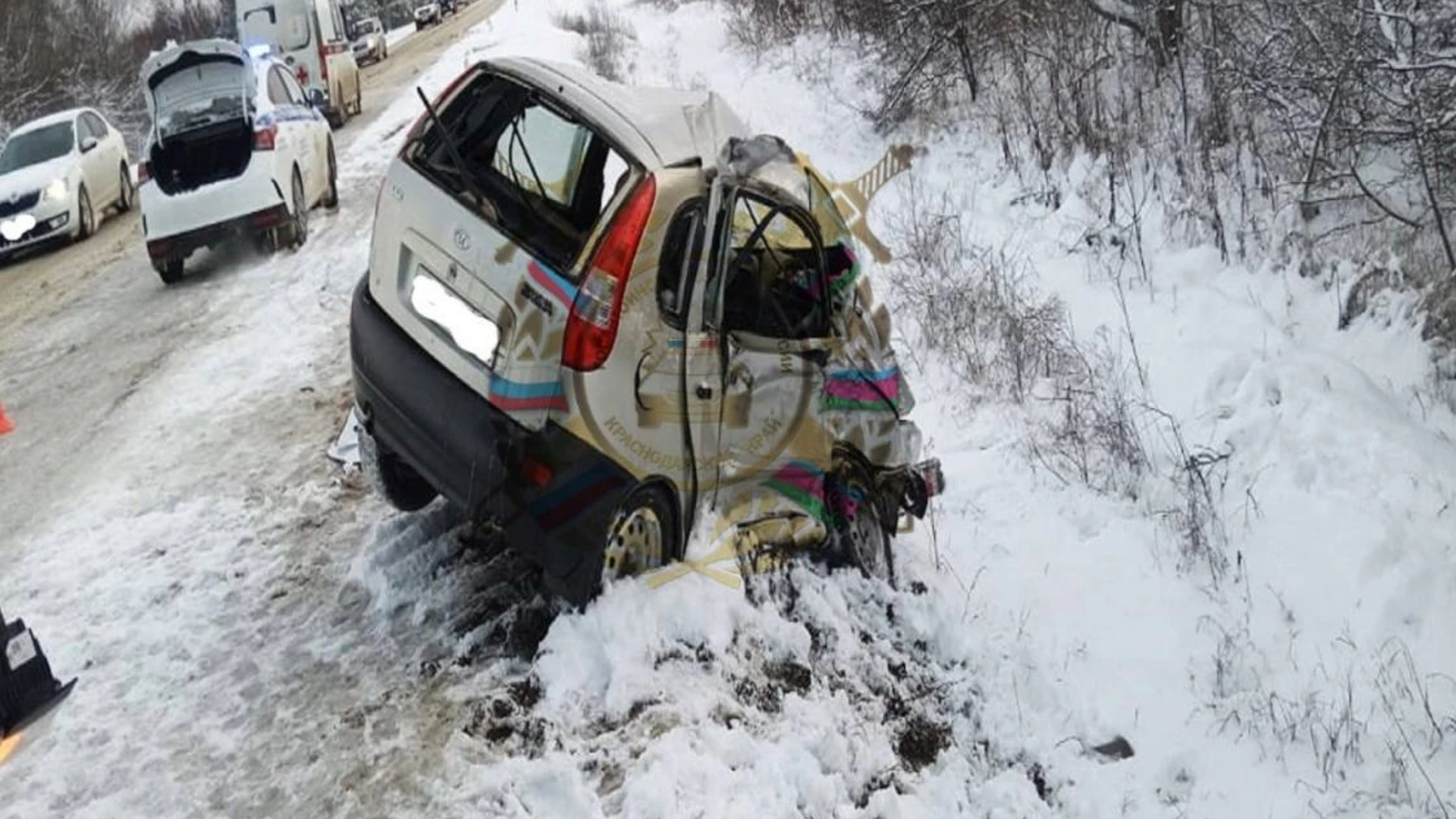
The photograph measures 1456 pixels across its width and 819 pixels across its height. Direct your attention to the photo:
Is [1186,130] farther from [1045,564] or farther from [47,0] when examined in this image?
[47,0]

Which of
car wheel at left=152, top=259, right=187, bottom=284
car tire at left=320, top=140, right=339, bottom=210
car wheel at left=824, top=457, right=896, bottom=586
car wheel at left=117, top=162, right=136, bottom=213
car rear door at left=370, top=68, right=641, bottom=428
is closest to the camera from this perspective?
car rear door at left=370, top=68, right=641, bottom=428

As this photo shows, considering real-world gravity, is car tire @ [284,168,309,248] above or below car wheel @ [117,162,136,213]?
above

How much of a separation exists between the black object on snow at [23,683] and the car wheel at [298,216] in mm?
8426

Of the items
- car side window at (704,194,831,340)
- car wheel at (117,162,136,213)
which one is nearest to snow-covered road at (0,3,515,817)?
car side window at (704,194,831,340)

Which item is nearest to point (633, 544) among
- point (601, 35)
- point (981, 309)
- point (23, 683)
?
point (23, 683)

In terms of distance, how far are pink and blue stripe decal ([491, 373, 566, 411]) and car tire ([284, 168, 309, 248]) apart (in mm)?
7648

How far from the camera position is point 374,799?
4.03 m

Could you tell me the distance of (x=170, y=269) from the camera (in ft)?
35.4

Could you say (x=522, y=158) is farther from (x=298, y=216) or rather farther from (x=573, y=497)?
(x=298, y=216)

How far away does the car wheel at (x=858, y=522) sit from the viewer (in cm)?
583

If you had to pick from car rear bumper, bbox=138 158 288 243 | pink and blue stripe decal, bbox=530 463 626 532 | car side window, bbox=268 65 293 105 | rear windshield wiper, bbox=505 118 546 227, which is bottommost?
car rear bumper, bbox=138 158 288 243

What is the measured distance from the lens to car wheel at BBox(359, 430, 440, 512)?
17.3 feet

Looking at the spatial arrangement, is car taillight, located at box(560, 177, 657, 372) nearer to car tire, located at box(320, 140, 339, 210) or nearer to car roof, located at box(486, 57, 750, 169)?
car roof, located at box(486, 57, 750, 169)

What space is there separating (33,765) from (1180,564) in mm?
4893
